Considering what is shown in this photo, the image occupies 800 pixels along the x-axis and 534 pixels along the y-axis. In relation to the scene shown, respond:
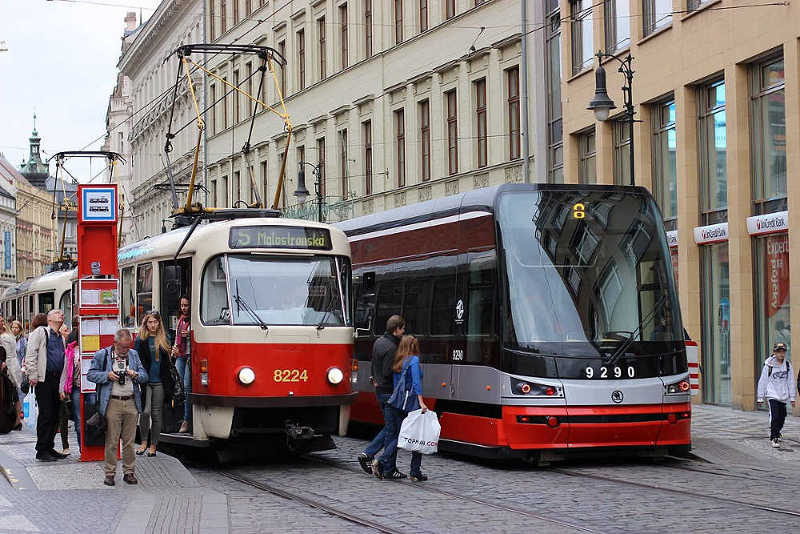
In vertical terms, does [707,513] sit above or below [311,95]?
below

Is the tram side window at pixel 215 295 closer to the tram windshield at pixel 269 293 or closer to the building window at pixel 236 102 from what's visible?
the tram windshield at pixel 269 293

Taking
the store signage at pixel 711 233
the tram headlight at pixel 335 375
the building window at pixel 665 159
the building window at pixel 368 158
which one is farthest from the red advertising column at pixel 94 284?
the building window at pixel 368 158

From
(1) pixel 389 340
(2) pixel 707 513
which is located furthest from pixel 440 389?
(2) pixel 707 513

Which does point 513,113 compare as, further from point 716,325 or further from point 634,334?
point 634,334

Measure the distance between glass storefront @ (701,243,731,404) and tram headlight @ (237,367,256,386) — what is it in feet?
43.0

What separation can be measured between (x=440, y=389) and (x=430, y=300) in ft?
4.02

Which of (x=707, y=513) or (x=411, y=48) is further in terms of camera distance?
(x=411, y=48)

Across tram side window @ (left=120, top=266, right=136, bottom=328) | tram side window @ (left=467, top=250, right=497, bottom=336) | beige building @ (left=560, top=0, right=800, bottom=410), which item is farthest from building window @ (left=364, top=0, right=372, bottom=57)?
tram side window @ (left=467, top=250, right=497, bottom=336)

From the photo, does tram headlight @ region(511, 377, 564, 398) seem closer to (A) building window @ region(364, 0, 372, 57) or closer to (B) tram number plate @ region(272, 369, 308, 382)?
(B) tram number plate @ region(272, 369, 308, 382)

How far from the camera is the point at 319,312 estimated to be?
17406mm

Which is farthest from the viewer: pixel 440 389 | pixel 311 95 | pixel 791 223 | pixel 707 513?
pixel 311 95

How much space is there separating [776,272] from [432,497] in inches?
524

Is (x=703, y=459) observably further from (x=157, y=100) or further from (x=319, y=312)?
(x=157, y=100)

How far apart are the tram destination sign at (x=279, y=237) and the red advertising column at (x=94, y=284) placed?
144cm
